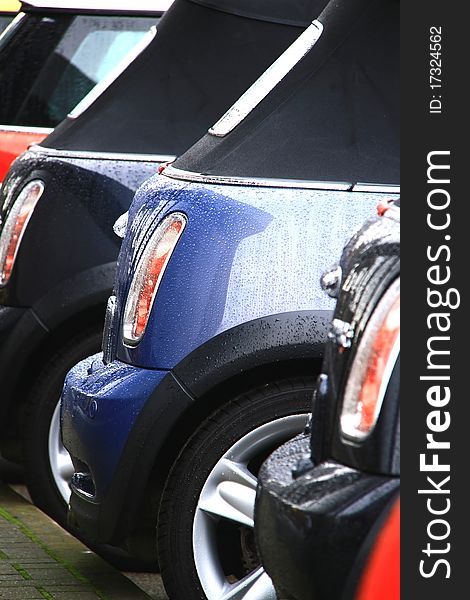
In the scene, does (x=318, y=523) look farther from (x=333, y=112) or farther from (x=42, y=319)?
(x=42, y=319)

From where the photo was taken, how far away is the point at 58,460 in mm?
6336

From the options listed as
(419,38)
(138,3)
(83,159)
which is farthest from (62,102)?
(419,38)

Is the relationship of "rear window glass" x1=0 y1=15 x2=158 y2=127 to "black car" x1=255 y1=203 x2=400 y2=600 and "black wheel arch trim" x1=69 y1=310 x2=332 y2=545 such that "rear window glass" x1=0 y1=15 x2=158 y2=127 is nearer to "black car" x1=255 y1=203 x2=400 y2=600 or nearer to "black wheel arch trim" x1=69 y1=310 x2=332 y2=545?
"black wheel arch trim" x1=69 y1=310 x2=332 y2=545

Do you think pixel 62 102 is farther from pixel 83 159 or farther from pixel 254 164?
pixel 254 164

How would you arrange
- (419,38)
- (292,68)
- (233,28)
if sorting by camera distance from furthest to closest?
(233,28) → (292,68) → (419,38)

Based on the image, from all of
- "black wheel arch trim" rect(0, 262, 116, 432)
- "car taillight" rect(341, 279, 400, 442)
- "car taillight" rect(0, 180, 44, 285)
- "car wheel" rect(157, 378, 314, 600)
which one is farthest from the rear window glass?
"car taillight" rect(341, 279, 400, 442)

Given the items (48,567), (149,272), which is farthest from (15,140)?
(149,272)

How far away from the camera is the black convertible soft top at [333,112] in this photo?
4.73m

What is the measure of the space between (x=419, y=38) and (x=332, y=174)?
142 cm

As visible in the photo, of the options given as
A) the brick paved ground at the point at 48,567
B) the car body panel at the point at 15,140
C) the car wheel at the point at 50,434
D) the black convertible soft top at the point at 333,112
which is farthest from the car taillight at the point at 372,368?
the car body panel at the point at 15,140

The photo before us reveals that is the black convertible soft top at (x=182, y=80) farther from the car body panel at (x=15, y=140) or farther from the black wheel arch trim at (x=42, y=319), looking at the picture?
the car body panel at (x=15, y=140)

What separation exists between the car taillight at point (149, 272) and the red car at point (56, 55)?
317 cm

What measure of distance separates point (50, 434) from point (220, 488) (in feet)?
5.86

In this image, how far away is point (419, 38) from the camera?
10.7ft
